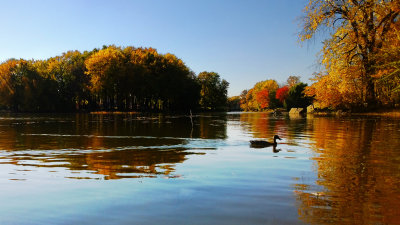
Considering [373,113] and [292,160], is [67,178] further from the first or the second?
[373,113]

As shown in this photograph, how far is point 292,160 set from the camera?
442 inches

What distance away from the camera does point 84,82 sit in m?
93.1

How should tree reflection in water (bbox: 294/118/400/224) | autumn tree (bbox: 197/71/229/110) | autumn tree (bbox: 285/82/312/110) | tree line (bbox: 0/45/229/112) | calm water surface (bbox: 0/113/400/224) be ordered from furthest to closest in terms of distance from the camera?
autumn tree (bbox: 197/71/229/110), autumn tree (bbox: 285/82/312/110), tree line (bbox: 0/45/229/112), calm water surface (bbox: 0/113/400/224), tree reflection in water (bbox: 294/118/400/224)

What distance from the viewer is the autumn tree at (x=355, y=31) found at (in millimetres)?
35500

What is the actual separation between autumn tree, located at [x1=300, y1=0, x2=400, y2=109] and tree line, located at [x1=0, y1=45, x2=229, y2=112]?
55.8m

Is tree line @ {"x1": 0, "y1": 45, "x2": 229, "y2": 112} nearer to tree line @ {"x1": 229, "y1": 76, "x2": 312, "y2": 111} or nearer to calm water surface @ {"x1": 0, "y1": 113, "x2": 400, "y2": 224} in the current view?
tree line @ {"x1": 229, "y1": 76, "x2": 312, "y2": 111}

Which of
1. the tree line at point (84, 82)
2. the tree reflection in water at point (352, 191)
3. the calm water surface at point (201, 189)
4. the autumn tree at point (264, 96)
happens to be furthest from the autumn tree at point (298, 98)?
the tree reflection in water at point (352, 191)

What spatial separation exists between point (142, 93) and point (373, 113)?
201 ft

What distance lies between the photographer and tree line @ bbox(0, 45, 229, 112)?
87750mm

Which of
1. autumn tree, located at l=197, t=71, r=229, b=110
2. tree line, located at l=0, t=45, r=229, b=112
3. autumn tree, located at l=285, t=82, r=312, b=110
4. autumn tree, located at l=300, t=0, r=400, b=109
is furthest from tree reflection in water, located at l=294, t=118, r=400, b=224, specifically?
autumn tree, located at l=197, t=71, r=229, b=110

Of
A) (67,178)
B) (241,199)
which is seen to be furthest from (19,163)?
(241,199)

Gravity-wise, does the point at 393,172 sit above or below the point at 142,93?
below

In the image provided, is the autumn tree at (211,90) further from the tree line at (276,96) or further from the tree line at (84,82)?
the tree line at (84,82)

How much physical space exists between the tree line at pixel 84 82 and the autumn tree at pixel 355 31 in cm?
5580
